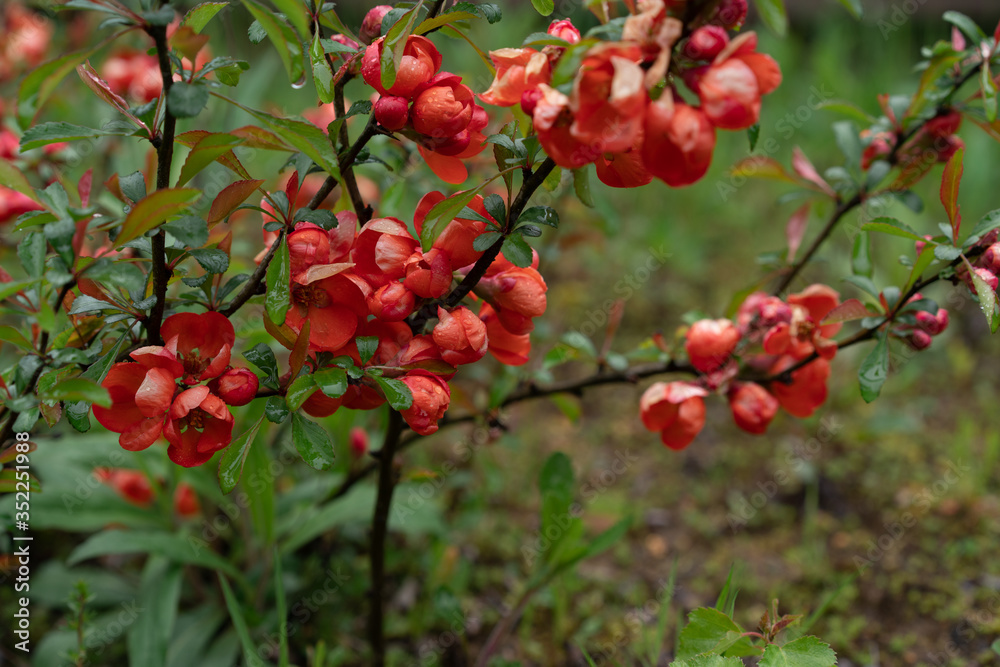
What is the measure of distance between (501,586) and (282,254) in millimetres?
1099

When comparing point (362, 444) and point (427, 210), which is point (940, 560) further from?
point (427, 210)

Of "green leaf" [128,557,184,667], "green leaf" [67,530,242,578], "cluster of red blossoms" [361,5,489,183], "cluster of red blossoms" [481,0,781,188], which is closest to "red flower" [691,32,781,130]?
"cluster of red blossoms" [481,0,781,188]

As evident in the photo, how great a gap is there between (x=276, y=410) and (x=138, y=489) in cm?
97

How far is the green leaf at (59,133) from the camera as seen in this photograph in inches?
28.5

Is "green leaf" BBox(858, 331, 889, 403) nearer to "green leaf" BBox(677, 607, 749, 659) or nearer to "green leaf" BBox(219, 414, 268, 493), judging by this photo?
"green leaf" BBox(677, 607, 749, 659)

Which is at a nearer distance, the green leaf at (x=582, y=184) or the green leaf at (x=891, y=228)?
the green leaf at (x=582, y=184)

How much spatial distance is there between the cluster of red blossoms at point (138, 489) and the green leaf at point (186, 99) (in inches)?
42.9

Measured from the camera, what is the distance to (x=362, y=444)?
4.72 feet

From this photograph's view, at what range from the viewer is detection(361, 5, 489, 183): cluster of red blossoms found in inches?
30.0

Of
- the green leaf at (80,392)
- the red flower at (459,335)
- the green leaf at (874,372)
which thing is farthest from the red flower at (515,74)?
the green leaf at (874,372)

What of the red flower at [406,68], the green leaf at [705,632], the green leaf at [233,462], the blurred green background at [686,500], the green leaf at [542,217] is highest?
the red flower at [406,68]

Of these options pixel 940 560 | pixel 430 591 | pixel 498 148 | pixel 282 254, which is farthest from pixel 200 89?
pixel 940 560

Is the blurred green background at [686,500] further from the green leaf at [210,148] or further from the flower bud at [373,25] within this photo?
the green leaf at [210,148]

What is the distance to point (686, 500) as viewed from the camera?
1.84 metres
